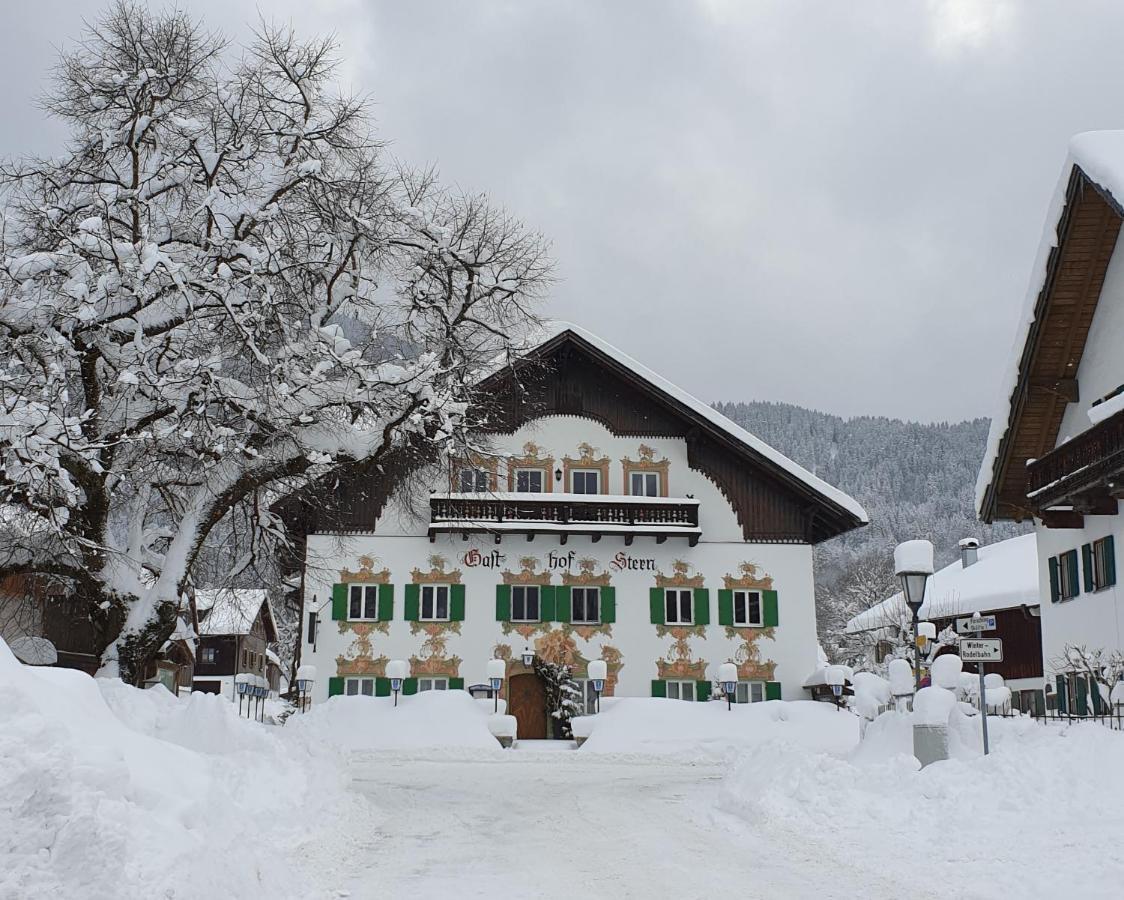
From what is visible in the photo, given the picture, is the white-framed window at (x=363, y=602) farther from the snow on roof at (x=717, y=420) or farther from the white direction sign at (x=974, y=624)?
the white direction sign at (x=974, y=624)

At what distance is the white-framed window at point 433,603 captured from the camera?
32.4 m

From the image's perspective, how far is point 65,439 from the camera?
12258 millimetres

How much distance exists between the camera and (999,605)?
4372cm

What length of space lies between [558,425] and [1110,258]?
16379mm

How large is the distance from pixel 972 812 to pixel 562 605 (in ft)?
72.7

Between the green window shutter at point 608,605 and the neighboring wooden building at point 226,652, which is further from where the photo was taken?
the neighboring wooden building at point 226,652

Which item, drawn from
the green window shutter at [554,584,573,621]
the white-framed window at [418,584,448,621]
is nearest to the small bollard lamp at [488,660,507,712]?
the white-framed window at [418,584,448,621]

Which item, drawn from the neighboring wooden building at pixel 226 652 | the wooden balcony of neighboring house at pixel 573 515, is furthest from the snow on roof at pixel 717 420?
the neighboring wooden building at pixel 226 652

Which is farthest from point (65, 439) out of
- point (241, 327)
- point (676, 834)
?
point (676, 834)

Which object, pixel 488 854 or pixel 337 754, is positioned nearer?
pixel 488 854

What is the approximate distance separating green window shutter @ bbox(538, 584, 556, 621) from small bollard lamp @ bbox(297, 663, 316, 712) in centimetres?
626

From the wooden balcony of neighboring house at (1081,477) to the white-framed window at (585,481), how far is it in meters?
13.1

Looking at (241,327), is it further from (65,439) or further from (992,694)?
(992,694)

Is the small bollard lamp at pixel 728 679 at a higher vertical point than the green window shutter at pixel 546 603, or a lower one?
lower
